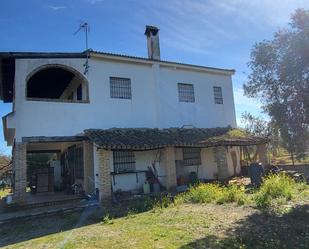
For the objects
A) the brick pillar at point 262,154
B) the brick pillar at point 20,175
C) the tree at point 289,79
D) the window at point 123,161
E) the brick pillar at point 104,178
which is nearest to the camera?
the tree at point 289,79

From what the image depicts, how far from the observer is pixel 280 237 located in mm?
8766

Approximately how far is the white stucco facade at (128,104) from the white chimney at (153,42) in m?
0.90

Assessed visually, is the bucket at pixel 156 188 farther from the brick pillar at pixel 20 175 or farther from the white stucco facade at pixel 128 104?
the brick pillar at pixel 20 175

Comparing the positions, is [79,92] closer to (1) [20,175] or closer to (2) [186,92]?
(1) [20,175]

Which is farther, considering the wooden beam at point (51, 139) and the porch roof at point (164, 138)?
the porch roof at point (164, 138)

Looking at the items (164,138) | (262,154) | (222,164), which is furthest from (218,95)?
(164,138)

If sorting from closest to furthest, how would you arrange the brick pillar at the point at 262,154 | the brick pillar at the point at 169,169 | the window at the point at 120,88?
the brick pillar at the point at 169,169 → the window at the point at 120,88 → the brick pillar at the point at 262,154

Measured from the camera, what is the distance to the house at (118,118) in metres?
16.0

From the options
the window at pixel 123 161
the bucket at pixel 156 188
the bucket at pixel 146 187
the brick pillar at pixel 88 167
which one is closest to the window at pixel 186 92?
the window at pixel 123 161

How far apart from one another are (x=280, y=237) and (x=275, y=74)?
6502 mm

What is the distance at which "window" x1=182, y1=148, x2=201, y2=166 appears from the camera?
21.2 m

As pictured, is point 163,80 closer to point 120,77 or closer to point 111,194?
point 120,77

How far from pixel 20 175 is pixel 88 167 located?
11.7ft

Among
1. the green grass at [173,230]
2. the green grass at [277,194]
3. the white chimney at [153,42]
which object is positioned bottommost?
the green grass at [173,230]
